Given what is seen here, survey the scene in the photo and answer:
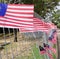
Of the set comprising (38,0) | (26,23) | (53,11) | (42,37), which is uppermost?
(26,23)

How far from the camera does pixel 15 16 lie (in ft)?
23.2

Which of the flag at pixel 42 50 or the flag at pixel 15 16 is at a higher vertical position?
the flag at pixel 15 16

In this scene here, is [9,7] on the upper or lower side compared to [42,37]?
upper

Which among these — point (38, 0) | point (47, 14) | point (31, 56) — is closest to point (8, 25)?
point (31, 56)

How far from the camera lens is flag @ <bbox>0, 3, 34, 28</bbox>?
22.7 feet

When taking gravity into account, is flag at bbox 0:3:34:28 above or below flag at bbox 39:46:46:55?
above

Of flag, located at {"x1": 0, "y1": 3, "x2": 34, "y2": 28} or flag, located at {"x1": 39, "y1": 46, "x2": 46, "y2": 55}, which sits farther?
flag, located at {"x1": 39, "y1": 46, "x2": 46, "y2": 55}

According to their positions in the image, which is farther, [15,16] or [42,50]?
[42,50]

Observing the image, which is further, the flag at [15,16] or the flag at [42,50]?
the flag at [42,50]

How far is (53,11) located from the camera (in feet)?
122

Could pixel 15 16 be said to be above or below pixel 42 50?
above

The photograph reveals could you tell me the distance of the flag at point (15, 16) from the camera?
6911 mm

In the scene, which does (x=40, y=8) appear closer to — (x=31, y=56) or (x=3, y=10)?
(x=31, y=56)

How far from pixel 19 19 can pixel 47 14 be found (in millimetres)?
27742
